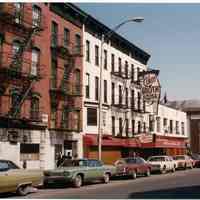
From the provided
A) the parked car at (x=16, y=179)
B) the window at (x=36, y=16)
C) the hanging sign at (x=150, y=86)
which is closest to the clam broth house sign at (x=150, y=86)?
the hanging sign at (x=150, y=86)

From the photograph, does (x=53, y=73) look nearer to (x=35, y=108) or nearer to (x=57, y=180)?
(x=35, y=108)

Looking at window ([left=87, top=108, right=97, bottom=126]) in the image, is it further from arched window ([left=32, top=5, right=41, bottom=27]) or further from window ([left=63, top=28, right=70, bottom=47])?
arched window ([left=32, top=5, right=41, bottom=27])

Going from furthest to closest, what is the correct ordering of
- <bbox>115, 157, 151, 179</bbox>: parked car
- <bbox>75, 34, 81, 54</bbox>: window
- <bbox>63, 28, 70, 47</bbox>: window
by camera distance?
<bbox>75, 34, 81, 54</bbox>: window, <bbox>63, 28, 70, 47</bbox>: window, <bbox>115, 157, 151, 179</bbox>: parked car

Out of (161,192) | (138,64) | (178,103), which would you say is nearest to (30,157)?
(161,192)

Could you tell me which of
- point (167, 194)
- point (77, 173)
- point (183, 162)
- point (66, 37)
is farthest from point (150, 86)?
point (167, 194)

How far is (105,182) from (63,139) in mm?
8618

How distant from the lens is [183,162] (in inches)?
1730

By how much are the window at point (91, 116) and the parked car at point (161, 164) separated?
537cm

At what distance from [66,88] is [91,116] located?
4.75 metres

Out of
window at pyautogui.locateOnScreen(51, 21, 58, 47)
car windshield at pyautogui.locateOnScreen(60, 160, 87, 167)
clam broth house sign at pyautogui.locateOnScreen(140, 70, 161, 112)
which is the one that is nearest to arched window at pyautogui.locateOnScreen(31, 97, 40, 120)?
window at pyautogui.locateOnScreen(51, 21, 58, 47)

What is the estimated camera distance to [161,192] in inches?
781

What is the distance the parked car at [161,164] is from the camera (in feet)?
121

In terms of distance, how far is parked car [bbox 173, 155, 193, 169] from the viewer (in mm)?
42719

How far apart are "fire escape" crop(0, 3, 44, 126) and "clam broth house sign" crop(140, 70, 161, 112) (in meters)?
18.5
